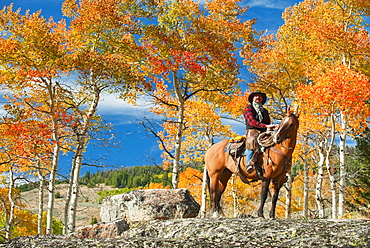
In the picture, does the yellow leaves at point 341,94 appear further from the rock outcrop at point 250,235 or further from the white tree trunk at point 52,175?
the white tree trunk at point 52,175

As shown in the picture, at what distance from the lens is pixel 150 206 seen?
11.2 meters

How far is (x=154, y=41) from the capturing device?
16297 mm

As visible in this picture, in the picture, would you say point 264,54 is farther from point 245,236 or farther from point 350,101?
point 245,236

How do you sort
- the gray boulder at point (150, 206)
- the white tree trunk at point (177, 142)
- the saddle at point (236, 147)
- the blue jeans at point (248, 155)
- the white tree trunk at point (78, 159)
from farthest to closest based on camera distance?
1. the white tree trunk at point (177, 142)
2. the white tree trunk at point (78, 159)
3. the gray boulder at point (150, 206)
4. the saddle at point (236, 147)
5. the blue jeans at point (248, 155)

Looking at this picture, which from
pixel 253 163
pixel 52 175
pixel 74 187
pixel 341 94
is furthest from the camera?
pixel 341 94

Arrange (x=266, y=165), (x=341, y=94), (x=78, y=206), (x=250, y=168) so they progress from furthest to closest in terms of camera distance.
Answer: (x=78, y=206)
(x=341, y=94)
(x=250, y=168)
(x=266, y=165)

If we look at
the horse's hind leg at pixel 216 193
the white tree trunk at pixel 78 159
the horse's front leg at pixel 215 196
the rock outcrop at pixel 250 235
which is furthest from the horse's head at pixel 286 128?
the white tree trunk at pixel 78 159

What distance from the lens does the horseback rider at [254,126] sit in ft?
33.4

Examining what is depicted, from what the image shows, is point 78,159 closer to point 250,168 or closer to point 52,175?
point 52,175

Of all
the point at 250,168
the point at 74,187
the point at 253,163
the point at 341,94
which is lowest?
the point at 74,187

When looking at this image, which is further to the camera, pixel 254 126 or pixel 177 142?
pixel 177 142

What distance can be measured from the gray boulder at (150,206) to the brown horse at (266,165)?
3.19ft

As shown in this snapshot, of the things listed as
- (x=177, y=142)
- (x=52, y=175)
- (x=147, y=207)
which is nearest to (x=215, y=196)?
(x=147, y=207)

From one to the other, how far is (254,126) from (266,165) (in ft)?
4.14
